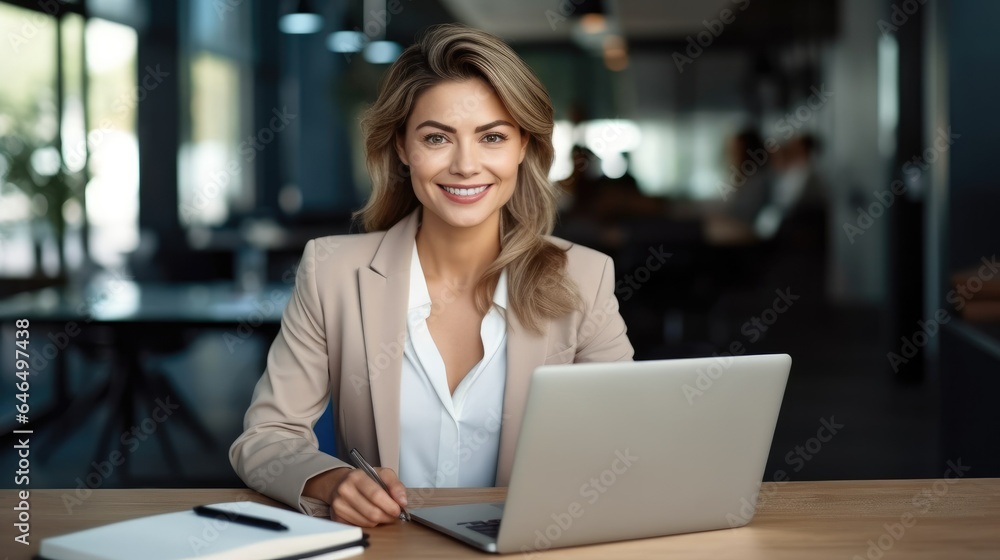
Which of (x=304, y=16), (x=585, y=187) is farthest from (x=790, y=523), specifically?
(x=585, y=187)

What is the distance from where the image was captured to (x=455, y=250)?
2211 millimetres

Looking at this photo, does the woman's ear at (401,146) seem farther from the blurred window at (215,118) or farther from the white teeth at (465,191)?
the blurred window at (215,118)

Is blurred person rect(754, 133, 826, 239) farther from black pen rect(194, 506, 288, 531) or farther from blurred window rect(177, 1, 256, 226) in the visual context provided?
black pen rect(194, 506, 288, 531)

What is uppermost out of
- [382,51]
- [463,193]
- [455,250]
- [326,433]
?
[382,51]

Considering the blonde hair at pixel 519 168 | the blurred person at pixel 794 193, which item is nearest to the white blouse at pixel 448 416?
the blonde hair at pixel 519 168

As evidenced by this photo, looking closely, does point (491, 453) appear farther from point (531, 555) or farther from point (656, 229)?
point (656, 229)

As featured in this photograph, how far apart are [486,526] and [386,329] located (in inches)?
27.5

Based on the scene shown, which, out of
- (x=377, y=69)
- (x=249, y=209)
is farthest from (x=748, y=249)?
(x=249, y=209)

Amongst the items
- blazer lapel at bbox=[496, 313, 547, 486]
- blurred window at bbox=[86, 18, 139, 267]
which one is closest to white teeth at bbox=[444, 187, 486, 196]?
blazer lapel at bbox=[496, 313, 547, 486]

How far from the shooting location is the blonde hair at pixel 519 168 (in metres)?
2.04

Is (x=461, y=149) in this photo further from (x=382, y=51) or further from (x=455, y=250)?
(x=382, y=51)

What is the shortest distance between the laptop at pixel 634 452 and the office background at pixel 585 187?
2469 millimetres

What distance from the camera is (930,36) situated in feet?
22.9

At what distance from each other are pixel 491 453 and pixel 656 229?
5.94m
